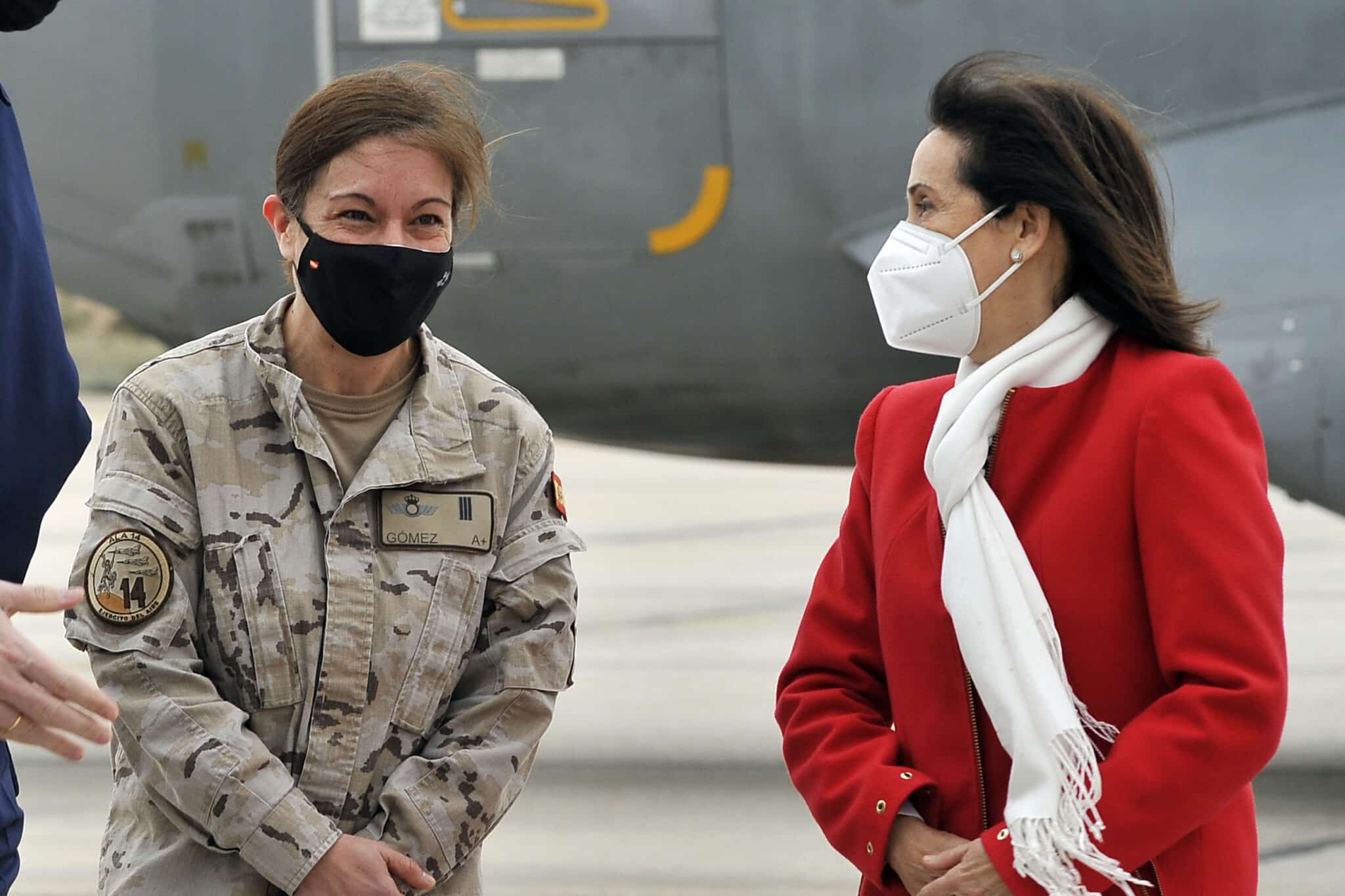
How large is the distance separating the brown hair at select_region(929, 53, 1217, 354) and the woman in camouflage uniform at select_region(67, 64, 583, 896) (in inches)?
27.2

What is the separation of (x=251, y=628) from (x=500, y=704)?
1.10 ft

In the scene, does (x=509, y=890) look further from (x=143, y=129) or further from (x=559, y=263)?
(x=143, y=129)

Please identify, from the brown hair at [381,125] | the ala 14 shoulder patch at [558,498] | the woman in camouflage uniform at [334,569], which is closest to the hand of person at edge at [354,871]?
the woman in camouflage uniform at [334,569]

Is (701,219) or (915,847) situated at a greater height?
(701,219)

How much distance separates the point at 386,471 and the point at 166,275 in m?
2.61

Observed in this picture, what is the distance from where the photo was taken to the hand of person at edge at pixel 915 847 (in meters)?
1.78

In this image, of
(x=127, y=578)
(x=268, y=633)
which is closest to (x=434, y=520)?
(x=268, y=633)

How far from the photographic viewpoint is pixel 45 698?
151 centimetres

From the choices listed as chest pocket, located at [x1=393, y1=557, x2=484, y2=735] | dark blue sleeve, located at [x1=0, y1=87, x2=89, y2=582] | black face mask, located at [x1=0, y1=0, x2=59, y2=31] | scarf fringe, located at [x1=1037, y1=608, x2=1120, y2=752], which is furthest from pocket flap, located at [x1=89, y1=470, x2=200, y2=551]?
scarf fringe, located at [x1=1037, y1=608, x2=1120, y2=752]

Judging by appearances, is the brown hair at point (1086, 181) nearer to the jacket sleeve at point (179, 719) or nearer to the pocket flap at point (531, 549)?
the pocket flap at point (531, 549)

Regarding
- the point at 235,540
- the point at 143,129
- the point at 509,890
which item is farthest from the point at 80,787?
the point at 235,540

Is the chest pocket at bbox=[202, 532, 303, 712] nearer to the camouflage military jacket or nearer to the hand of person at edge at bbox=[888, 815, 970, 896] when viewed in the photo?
the camouflage military jacket

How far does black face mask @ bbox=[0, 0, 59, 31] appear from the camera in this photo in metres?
1.87

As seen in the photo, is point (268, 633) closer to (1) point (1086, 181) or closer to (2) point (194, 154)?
(1) point (1086, 181)
